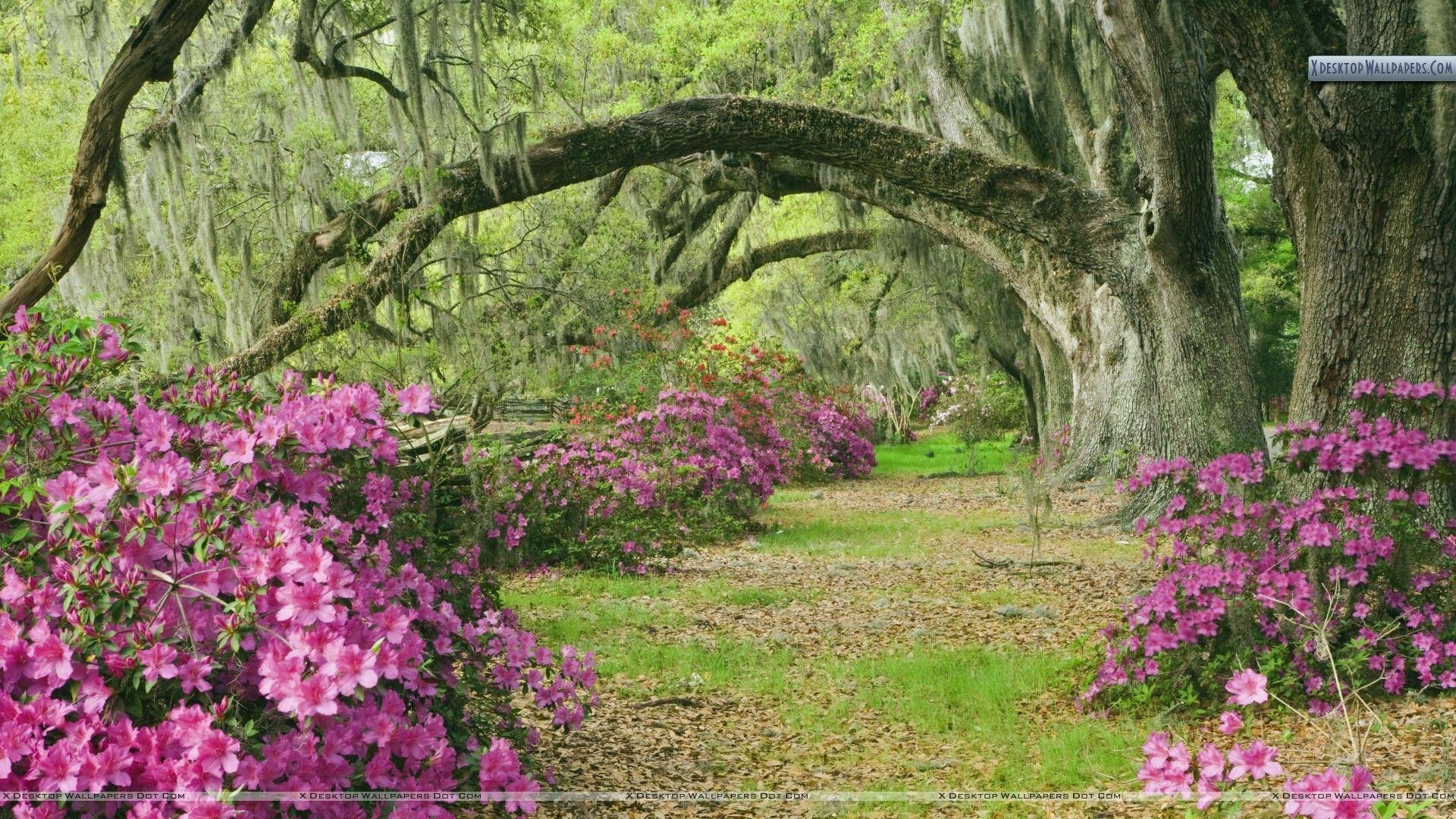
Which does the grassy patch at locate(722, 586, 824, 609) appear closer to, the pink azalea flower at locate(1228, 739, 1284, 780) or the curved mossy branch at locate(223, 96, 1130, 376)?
the curved mossy branch at locate(223, 96, 1130, 376)

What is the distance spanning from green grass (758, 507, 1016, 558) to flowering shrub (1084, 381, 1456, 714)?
5173mm

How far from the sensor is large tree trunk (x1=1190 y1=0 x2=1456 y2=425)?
467 cm

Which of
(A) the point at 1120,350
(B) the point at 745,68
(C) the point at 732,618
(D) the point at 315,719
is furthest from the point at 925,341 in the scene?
(D) the point at 315,719

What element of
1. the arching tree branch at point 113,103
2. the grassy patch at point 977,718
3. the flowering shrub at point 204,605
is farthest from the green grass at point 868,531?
the flowering shrub at point 204,605

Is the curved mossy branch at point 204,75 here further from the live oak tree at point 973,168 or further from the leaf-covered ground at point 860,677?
the leaf-covered ground at point 860,677

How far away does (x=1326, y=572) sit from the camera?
4469mm

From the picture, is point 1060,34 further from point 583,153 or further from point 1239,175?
point 1239,175

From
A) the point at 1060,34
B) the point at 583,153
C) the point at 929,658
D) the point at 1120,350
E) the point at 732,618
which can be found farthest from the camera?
the point at 1120,350

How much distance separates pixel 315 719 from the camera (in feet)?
7.97

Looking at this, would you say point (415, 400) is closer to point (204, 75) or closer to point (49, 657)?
point (49, 657)

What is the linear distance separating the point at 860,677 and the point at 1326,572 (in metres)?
2.18

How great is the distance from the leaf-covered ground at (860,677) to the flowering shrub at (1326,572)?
222mm

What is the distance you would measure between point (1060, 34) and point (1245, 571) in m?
7.38

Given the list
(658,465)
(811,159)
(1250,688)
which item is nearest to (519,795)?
(1250,688)
